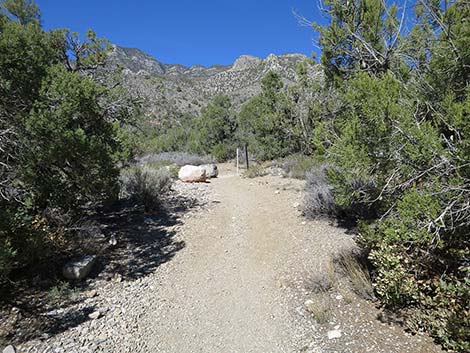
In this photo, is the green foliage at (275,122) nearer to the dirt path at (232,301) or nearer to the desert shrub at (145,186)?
the desert shrub at (145,186)

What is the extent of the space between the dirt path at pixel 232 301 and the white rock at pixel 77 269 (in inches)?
11.1

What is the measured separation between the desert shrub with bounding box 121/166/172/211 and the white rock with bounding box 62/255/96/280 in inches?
114

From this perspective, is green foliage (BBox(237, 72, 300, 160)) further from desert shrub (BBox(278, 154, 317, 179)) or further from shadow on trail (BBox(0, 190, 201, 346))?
shadow on trail (BBox(0, 190, 201, 346))

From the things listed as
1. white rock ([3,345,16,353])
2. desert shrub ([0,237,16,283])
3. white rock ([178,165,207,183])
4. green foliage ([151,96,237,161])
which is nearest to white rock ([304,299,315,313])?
white rock ([3,345,16,353])

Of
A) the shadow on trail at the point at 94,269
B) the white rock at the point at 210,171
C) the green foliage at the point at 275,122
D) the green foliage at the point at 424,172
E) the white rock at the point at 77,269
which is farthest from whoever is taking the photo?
the white rock at the point at 210,171

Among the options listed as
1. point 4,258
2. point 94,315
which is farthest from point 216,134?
point 4,258

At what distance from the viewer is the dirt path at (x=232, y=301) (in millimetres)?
3422

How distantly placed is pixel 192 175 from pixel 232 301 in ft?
25.8

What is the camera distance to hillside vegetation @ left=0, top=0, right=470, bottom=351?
3098 millimetres

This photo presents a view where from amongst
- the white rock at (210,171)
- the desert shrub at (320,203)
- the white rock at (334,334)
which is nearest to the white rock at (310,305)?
the white rock at (334,334)

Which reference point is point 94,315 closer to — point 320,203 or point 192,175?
point 320,203

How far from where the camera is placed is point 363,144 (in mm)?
3744

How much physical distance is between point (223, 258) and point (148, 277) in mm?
1392

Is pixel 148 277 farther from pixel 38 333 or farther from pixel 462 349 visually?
pixel 462 349
